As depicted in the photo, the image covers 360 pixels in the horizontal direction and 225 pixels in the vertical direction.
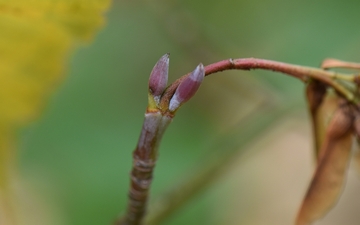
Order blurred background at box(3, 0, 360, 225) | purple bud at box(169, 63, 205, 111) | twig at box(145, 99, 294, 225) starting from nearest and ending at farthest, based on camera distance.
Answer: purple bud at box(169, 63, 205, 111), twig at box(145, 99, 294, 225), blurred background at box(3, 0, 360, 225)

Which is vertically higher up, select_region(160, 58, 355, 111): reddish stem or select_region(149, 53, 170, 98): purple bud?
select_region(160, 58, 355, 111): reddish stem

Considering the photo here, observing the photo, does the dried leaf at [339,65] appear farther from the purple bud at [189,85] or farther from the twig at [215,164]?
the twig at [215,164]

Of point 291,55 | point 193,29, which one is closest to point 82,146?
point 193,29

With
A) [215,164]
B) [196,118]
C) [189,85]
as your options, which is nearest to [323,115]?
[189,85]

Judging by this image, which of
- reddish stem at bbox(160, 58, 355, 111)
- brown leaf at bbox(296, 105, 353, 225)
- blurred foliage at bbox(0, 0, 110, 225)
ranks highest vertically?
blurred foliage at bbox(0, 0, 110, 225)

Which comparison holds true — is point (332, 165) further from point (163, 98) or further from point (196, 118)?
point (196, 118)

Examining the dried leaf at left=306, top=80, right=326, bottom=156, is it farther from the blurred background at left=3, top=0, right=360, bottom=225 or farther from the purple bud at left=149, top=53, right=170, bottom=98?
the blurred background at left=3, top=0, right=360, bottom=225

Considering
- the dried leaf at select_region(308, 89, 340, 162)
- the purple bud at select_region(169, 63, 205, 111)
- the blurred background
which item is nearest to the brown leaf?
the dried leaf at select_region(308, 89, 340, 162)

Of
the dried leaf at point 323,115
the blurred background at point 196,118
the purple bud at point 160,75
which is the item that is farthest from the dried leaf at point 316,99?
the blurred background at point 196,118
